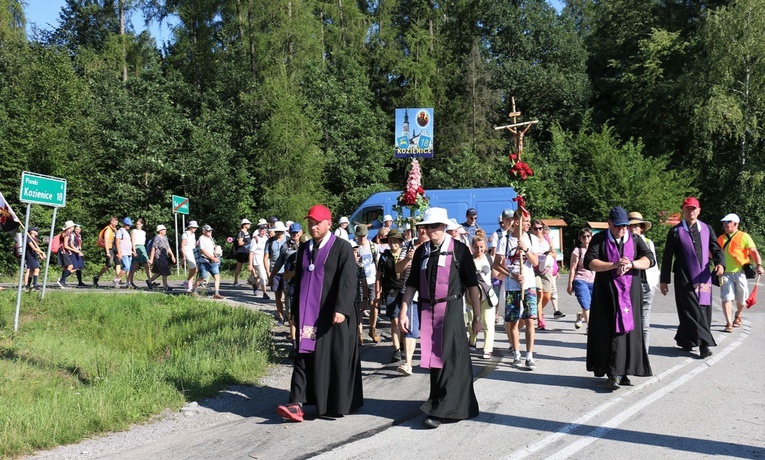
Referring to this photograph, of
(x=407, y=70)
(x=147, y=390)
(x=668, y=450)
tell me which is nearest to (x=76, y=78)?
(x=407, y=70)

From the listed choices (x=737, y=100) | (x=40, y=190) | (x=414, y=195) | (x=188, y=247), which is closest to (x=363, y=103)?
(x=737, y=100)

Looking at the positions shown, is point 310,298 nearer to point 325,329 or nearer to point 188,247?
point 325,329

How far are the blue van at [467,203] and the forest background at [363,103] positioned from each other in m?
5.97

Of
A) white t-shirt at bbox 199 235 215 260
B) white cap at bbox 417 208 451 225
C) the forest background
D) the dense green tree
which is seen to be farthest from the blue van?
white cap at bbox 417 208 451 225

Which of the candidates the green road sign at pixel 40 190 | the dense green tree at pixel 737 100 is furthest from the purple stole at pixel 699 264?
the dense green tree at pixel 737 100

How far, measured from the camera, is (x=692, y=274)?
10.0m

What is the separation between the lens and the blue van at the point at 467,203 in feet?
81.1

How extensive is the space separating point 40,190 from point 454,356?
9577mm

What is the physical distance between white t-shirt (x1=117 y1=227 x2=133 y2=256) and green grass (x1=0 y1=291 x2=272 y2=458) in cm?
189

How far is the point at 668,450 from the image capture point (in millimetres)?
5672

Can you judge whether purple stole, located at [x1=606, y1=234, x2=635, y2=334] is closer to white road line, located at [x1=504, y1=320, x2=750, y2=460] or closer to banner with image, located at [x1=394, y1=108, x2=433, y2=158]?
white road line, located at [x1=504, y1=320, x2=750, y2=460]

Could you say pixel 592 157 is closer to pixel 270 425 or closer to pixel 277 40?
pixel 277 40

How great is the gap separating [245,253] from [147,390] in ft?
34.7

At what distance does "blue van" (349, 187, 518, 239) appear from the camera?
974 inches
